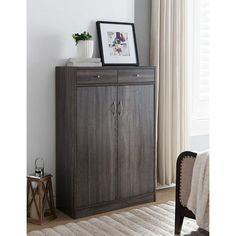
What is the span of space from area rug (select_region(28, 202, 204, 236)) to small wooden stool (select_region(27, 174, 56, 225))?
8.2 inches

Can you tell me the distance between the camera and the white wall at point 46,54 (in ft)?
12.5

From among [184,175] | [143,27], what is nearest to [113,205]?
[184,175]

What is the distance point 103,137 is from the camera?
3861 millimetres

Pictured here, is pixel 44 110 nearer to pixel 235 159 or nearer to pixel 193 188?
pixel 193 188

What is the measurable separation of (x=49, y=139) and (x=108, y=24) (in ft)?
3.85

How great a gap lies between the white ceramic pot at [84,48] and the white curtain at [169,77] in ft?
2.92

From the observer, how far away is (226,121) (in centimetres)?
52

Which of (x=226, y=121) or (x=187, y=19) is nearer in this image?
(x=226, y=121)

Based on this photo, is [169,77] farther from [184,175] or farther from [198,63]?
[184,175]

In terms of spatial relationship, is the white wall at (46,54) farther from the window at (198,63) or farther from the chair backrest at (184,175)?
the window at (198,63)

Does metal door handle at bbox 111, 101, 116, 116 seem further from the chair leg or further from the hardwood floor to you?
the chair leg

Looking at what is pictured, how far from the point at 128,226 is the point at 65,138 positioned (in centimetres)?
90

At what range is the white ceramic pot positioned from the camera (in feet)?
12.7
